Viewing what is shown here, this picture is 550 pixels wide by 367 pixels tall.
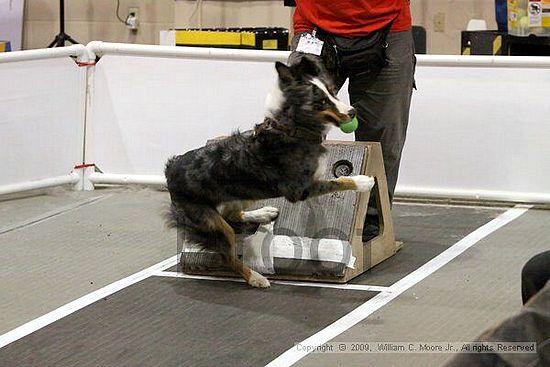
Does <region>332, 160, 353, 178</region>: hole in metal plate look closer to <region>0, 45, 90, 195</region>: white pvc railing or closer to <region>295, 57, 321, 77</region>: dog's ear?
<region>295, 57, 321, 77</region>: dog's ear

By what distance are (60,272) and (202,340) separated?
3.74 feet

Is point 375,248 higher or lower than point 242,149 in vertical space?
lower

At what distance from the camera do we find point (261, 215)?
4375 mm

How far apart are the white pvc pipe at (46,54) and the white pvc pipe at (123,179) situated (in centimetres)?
72

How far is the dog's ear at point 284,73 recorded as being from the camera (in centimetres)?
380

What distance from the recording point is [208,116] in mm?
5945

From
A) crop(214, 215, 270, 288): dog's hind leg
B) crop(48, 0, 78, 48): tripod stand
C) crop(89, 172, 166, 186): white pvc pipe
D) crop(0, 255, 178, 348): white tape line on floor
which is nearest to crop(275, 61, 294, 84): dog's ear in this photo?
crop(214, 215, 270, 288): dog's hind leg

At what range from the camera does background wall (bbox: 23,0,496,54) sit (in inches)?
344

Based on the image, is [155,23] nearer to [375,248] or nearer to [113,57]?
[113,57]

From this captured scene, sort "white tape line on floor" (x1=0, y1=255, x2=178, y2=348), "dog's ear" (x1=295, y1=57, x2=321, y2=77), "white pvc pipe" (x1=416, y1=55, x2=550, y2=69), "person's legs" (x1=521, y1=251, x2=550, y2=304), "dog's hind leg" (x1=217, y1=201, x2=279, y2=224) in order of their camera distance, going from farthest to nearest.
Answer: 1. "white pvc pipe" (x1=416, y1=55, x2=550, y2=69)
2. "dog's hind leg" (x1=217, y1=201, x2=279, y2=224)
3. "dog's ear" (x1=295, y1=57, x2=321, y2=77)
4. "white tape line on floor" (x1=0, y1=255, x2=178, y2=348)
5. "person's legs" (x1=521, y1=251, x2=550, y2=304)

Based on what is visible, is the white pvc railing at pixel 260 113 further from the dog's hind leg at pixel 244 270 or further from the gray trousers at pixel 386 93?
the dog's hind leg at pixel 244 270

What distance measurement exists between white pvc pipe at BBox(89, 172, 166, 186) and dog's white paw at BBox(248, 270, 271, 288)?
6.18ft

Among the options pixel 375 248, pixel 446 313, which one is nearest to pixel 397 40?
pixel 375 248

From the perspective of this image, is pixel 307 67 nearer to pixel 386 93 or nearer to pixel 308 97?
pixel 308 97
